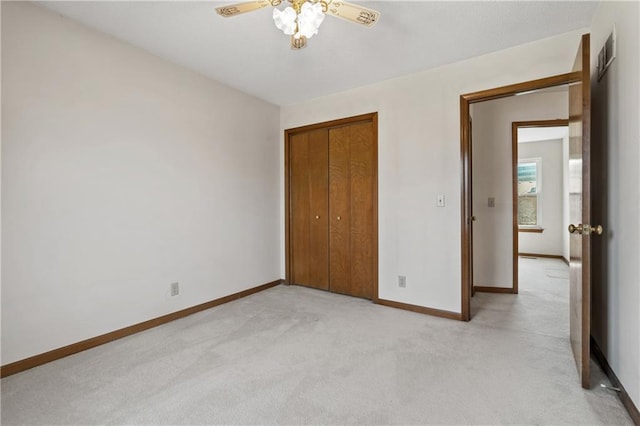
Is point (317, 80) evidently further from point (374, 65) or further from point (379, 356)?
point (379, 356)

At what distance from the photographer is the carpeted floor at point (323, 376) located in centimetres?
151

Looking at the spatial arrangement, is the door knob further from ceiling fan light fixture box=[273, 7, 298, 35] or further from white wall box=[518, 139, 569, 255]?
white wall box=[518, 139, 569, 255]

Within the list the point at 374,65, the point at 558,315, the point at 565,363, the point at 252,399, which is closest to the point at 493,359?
the point at 565,363

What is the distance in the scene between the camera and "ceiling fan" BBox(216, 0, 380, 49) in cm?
156

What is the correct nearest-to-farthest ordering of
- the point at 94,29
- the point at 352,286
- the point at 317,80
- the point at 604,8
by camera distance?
1. the point at 604,8
2. the point at 94,29
3. the point at 317,80
4. the point at 352,286

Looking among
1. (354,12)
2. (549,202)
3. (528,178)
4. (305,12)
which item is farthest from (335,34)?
(549,202)

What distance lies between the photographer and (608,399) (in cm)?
160

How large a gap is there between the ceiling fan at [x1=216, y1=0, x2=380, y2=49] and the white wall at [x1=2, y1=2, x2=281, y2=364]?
1334 millimetres

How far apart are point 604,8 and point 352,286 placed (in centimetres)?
303

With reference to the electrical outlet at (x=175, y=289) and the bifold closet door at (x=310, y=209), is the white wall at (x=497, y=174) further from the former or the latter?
the electrical outlet at (x=175, y=289)

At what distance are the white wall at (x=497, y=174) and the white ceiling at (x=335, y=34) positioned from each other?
1.41 meters

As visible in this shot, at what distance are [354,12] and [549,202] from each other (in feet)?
21.3

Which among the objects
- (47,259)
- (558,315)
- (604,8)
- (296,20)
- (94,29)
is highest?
(94,29)

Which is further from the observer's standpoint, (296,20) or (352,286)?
Result: (352,286)
